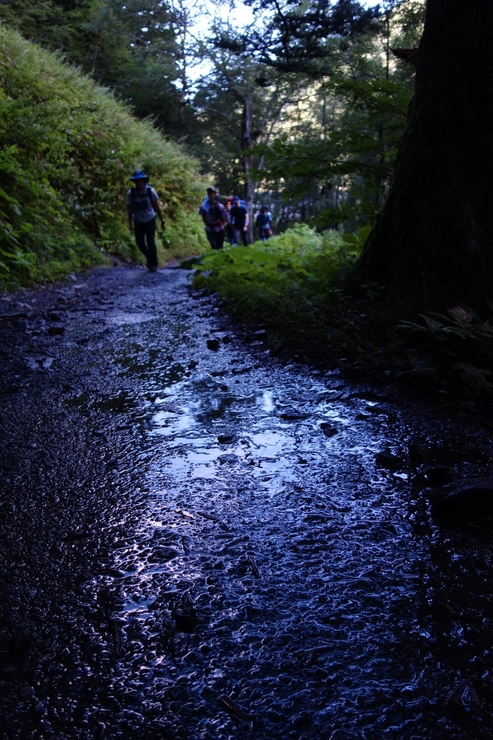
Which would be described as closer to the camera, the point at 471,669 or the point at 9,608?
the point at 471,669

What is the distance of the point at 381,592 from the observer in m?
1.63

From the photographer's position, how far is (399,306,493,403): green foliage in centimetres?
319

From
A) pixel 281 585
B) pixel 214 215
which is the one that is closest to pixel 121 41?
pixel 214 215

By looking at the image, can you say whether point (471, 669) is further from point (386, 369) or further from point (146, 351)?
point (146, 351)

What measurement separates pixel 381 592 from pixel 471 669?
34 cm

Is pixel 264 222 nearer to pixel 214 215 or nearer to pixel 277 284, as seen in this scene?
pixel 214 215

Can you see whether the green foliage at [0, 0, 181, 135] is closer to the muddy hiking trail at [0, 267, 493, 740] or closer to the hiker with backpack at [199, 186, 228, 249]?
the hiker with backpack at [199, 186, 228, 249]

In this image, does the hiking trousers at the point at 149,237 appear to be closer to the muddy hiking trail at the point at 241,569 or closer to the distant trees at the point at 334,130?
the distant trees at the point at 334,130

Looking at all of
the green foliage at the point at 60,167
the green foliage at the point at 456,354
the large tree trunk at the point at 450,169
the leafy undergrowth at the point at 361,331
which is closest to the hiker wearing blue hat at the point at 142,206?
the green foliage at the point at 60,167

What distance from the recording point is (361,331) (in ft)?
13.4

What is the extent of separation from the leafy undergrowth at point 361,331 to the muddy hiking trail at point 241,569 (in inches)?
11.8

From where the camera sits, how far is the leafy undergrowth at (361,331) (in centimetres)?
327

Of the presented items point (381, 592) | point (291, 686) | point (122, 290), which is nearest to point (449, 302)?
point (381, 592)

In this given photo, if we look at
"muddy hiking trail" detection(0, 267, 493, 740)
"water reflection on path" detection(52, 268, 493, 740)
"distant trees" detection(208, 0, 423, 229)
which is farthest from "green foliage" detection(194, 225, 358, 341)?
"water reflection on path" detection(52, 268, 493, 740)
